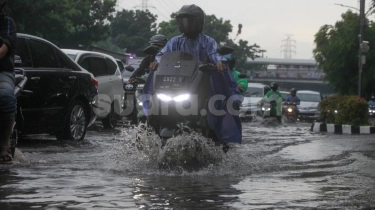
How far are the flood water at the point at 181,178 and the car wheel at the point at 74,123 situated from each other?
36.0 inches

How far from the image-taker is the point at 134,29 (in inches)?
3863

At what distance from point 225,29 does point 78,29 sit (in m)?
37.3

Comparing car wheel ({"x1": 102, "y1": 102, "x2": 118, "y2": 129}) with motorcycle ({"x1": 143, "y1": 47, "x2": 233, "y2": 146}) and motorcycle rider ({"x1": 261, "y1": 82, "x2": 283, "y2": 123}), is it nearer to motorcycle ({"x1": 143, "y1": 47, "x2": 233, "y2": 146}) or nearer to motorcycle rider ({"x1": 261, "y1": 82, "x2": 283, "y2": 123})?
motorcycle ({"x1": 143, "y1": 47, "x2": 233, "y2": 146})

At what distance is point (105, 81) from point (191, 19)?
28.0 ft

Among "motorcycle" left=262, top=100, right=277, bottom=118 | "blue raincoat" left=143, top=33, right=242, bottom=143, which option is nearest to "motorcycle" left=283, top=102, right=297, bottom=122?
"motorcycle" left=262, top=100, right=277, bottom=118

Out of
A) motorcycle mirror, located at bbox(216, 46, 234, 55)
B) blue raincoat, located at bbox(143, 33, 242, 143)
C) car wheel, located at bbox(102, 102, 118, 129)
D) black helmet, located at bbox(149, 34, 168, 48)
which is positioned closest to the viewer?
motorcycle mirror, located at bbox(216, 46, 234, 55)

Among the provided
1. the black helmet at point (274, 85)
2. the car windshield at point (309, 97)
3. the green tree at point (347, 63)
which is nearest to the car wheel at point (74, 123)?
the black helmet at point (274, 85)

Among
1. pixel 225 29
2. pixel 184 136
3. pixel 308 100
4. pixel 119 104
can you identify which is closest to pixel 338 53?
pixel 308 100

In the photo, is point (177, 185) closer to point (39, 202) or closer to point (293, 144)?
point (39, 202)

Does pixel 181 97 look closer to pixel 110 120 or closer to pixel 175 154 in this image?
pixel 175 154

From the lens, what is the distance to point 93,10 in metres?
57.7

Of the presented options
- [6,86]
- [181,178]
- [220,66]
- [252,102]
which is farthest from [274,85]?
[181,178]

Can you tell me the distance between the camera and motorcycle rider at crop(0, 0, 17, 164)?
25.6 ft

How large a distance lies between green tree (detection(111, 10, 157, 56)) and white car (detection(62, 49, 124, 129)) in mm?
69907
